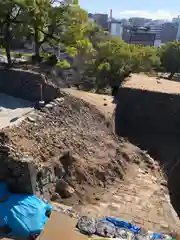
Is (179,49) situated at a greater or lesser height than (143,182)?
greater

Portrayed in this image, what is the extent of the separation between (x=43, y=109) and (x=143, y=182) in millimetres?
4233

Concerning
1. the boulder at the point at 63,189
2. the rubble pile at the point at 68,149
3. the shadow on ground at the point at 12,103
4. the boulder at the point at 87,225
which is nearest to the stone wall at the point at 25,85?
A: the shadow on ground at the point at 12,103

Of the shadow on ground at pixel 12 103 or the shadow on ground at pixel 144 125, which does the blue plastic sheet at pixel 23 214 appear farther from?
the shadow on ground at pixel 144 125

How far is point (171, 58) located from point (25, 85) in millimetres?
17768

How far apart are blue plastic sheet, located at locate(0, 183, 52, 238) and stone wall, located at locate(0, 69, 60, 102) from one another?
18.4 feet

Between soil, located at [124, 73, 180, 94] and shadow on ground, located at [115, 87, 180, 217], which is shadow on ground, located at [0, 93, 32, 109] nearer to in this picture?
shadow on ground, located at [115, 87, 180, 217]

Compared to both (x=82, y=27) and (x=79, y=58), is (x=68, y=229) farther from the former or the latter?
(x=79, y=58)

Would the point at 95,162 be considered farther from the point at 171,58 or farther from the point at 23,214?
the point at 171,58

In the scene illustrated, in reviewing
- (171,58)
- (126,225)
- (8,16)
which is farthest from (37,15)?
(171,58)

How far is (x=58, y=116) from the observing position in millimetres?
10680

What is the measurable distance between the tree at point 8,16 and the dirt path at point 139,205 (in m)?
8.98

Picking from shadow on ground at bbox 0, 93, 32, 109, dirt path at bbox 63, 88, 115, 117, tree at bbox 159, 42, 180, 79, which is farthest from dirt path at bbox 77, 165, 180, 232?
tree at bbox 159, 42, 180, 79

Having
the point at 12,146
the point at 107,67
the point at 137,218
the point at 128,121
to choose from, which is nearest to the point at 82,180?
the point at 137,218

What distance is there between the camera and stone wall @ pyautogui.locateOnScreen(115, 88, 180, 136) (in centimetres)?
1481
